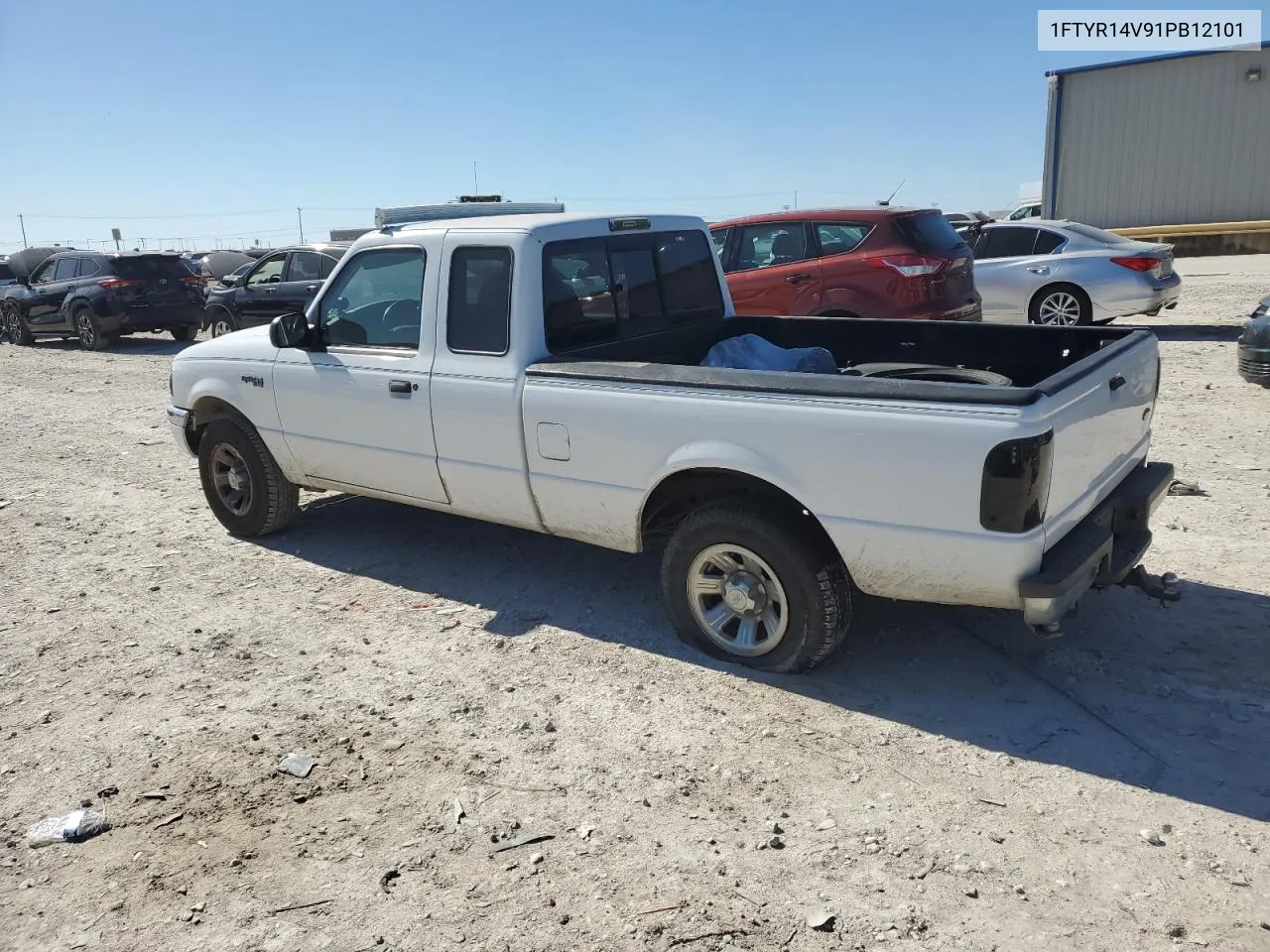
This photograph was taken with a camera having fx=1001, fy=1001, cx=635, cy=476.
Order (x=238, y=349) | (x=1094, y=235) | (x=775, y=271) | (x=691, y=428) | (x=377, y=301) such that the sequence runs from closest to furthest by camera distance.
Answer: (x=691, y=428)
(x=377, y=301)
(x=238, y=349)
(x=775, y=271)
(x=1094, y=235)

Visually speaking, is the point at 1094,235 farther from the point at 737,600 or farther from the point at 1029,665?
the point at 737,600

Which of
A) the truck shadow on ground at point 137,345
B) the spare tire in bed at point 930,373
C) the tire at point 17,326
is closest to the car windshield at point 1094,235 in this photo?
the spare tire in bed at point 930,373

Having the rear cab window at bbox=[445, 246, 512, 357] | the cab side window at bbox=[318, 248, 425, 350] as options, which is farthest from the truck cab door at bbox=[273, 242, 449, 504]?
the rear cab window at bbox=[445, 246, 512, 357]

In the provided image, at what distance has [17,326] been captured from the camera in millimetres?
18922

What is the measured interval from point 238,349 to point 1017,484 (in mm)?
4638

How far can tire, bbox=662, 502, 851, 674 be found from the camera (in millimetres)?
3980

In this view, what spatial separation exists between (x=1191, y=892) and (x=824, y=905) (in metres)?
1.05

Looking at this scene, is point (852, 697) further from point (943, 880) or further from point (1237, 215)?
point (1237, 215)

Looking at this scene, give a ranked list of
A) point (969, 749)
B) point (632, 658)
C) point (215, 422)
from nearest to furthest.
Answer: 1. point (969, 749)
2. point (632, 658)
3. point (215, 422)

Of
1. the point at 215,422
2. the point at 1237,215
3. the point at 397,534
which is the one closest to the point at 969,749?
the point at 397,534

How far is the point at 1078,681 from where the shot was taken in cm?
412

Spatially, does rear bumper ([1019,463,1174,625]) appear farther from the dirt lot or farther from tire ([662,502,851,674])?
tire ([662,502,851,674])

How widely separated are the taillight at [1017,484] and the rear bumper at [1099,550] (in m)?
0.22

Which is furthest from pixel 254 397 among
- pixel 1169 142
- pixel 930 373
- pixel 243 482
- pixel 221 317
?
pixel 1169 142
